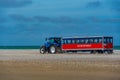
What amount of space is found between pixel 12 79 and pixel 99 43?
3670 cm

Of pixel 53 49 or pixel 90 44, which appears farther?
pixel 53 49

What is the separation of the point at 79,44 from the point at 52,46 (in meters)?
4.60

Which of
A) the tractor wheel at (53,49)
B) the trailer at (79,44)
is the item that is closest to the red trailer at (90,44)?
the trailer at (79,44)

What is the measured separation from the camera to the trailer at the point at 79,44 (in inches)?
2357

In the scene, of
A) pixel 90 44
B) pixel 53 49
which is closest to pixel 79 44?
pixel 90 44

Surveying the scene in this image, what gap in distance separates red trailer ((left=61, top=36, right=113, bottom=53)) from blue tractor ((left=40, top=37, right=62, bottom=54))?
1.36 meters

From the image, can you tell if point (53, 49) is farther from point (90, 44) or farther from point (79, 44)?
point (90, 44)

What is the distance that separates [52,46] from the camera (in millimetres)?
63812

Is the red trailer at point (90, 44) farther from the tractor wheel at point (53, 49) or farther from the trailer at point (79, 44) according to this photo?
the tractor wheel at point (53, 49)

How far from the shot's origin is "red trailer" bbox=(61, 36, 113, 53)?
196 ft

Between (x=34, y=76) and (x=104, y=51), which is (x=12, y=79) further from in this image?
(x=104, y=51)

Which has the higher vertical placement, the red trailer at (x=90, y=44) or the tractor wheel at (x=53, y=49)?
the red trailer at (x=90, y=44)

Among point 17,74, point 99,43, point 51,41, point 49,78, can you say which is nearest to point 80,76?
point 49,78

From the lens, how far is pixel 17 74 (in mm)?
26328
